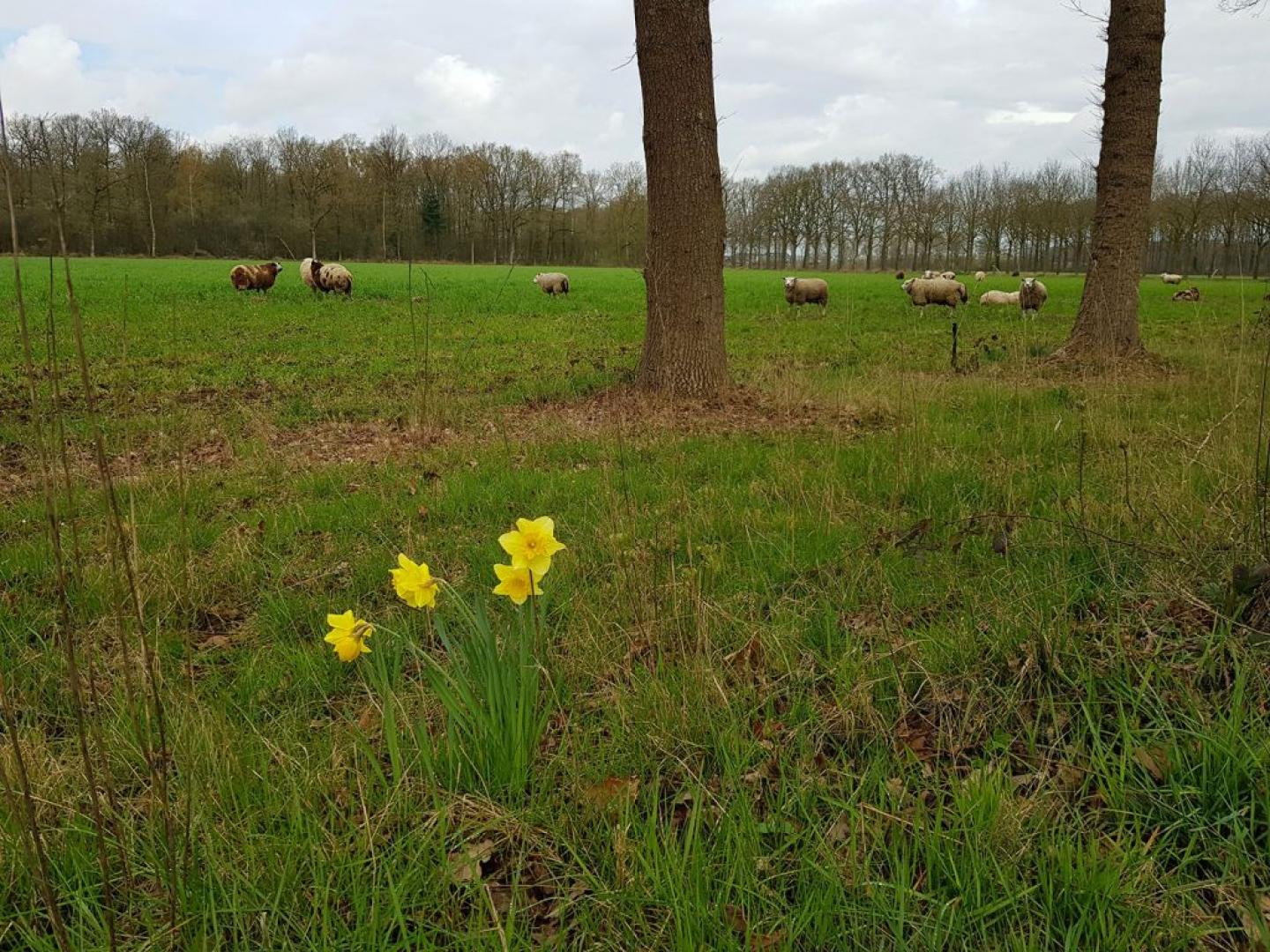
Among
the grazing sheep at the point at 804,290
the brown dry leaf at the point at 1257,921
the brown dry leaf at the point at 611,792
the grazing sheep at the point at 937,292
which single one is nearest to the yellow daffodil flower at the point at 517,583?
the brown dry leaf at the point at 611,792

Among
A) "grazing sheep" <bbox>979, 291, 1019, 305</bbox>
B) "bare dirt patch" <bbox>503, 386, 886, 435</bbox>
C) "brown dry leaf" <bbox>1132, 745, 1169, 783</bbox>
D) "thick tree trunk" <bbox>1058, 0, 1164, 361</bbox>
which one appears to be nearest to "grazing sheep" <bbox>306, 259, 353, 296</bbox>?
"bare dirt patch" <bbox>503, 386, 886, 435</bbox>

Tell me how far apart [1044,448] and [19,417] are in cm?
962

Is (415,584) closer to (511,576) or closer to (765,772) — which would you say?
(511,576)

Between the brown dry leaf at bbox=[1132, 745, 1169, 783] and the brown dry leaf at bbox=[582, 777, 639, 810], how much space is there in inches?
48.5

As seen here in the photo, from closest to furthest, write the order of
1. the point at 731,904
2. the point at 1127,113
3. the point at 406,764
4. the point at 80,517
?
the point at 731,904, the point at 406,764, the point at 80,517, the point at 1127,113

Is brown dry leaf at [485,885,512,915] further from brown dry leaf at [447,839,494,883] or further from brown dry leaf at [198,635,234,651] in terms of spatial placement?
brown dry leaf at [198,635,234,651]

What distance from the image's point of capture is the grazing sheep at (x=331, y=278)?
78.1 feet

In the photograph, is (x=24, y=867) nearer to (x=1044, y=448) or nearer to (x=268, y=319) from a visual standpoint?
(x=1044, y=448)

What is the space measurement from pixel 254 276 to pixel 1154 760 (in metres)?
26.1

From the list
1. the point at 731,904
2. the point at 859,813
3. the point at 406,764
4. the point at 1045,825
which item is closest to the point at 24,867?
A: the point at 406,764

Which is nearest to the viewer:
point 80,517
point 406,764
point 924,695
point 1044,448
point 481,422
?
point 406,764

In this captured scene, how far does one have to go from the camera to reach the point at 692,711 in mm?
2141

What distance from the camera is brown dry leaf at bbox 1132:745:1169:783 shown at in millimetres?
1812

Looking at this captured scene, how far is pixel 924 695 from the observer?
2.28 metres
